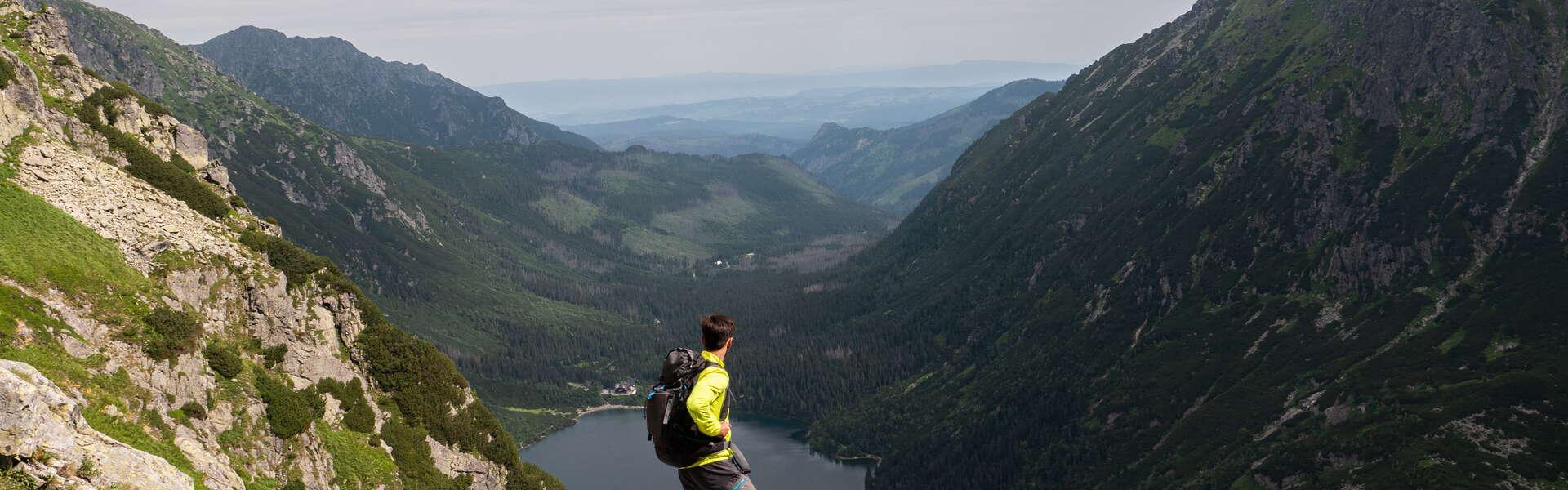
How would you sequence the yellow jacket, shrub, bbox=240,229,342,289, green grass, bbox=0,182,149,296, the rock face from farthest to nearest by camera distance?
shrub, bbox=240,229,342,289 → green grass, bbox=0,182,149,296 → the rock face → the yellow jacket

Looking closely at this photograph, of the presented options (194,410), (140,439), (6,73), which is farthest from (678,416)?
(6,73)

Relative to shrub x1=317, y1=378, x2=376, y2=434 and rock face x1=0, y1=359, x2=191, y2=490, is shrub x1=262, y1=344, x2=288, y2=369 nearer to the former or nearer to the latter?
shrub x1=317, y1=378, x2=376, y2=434

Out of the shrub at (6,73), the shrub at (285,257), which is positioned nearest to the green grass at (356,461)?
the shrub at (285,257)

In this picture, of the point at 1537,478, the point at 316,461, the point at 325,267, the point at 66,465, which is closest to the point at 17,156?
the point at 325,267

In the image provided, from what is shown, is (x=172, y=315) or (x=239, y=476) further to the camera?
(x=172, y=315)

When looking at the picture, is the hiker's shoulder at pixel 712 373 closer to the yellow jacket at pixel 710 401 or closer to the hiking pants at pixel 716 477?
the yellow jacket at pixel 710 401

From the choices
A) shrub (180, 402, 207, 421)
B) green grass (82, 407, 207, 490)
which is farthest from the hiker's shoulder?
shrub (180, 402, 207, 421)

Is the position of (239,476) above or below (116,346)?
below

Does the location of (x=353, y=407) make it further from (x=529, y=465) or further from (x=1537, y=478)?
(x=1537, y=478)
